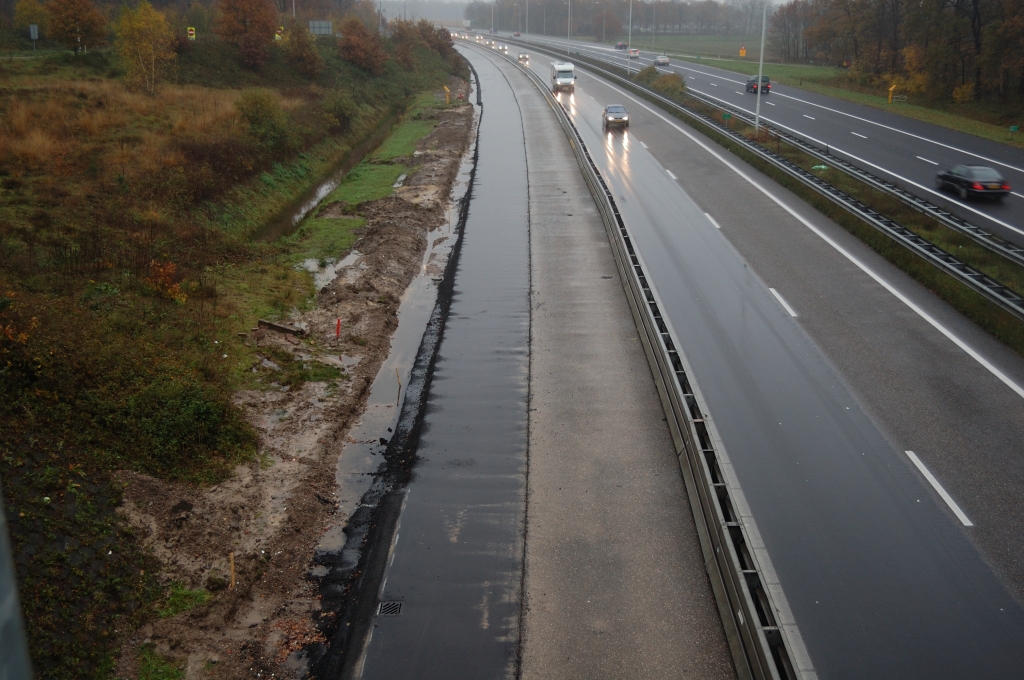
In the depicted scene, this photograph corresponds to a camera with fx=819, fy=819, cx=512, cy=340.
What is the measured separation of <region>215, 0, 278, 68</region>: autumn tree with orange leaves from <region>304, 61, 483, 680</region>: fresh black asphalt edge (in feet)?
153

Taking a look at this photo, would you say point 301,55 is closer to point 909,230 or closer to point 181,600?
point 909,230

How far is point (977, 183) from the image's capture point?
102ft

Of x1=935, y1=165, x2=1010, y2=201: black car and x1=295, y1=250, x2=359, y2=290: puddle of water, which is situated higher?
x1=935, y1=165, x2=1010, y2=201: black car

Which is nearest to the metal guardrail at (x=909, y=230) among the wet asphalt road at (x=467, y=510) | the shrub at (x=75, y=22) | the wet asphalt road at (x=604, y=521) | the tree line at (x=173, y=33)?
the wet asphalt road at (x=604, y=521)

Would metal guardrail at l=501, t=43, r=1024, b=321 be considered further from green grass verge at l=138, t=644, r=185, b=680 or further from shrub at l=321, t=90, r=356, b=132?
shrub at l=321, t=90, r=356, b=132

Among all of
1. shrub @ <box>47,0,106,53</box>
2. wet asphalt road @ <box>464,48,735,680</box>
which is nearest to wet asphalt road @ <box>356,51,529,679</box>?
wet asphalt road @ <box>464,48,735,680</box>

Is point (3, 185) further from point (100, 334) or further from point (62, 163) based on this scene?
point (100, 334)

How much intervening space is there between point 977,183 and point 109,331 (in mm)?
30268

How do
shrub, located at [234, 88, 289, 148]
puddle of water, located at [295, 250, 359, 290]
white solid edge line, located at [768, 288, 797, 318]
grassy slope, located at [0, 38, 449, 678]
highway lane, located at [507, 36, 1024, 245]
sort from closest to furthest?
grassy slope, located at [0, 38, 449, 678]
white solid edge line, located at [768, 288, 797, 318]
puddle of water, located at [295, 250, 359, 290]
highway lane, located at [507, 36, 1024, 245]
shrub, located at [234, 88, 289, 148]

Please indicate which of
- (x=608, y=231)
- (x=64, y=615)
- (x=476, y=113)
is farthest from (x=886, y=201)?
(x=476, y=113)

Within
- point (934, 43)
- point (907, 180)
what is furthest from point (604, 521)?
point (934, 43)

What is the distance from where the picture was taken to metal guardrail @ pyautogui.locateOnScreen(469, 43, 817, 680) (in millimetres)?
9773

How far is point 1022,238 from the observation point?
2659cm

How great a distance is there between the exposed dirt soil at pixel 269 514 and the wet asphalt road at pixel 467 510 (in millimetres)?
1374
